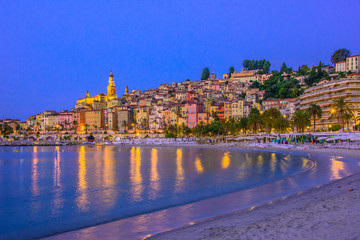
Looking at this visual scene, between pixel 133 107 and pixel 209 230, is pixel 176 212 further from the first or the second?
pixel 133 107

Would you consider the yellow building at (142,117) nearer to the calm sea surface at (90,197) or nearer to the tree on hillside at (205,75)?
the tree on hillside at (205,75)

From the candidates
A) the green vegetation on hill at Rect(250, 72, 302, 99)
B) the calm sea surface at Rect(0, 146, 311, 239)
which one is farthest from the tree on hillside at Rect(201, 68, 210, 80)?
the calm sea surface at Rect(0, 146, 311, 239)

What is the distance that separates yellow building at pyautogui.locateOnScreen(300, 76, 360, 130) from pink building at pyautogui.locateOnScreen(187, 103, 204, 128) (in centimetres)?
3405

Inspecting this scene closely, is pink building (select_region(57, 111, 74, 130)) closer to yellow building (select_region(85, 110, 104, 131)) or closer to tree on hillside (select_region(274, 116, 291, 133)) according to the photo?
yellow building (select_region(85, 110, 104, 131))

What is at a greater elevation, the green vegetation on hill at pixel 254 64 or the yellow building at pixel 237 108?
the green vegetation on hill at pixel 254 64

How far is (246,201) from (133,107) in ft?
389

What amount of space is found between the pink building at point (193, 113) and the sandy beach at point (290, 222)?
89.6 meters

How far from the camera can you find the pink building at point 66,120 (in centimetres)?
13956

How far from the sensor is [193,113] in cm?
10075

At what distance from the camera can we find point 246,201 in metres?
11.8

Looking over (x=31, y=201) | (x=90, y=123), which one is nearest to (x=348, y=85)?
(x=31, y=201)

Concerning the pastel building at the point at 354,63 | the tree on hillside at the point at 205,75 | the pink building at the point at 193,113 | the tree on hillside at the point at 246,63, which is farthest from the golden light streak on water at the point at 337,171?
the tree on hillside at the point at 246,63

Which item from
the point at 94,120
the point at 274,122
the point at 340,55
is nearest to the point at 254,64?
the point at 340,55

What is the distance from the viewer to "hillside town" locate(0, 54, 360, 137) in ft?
229
